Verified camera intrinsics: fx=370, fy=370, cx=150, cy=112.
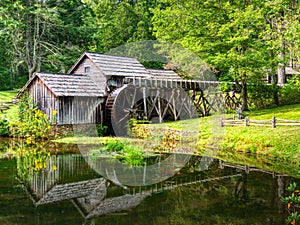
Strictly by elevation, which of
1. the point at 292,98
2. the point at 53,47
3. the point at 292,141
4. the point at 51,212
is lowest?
the point at 51,212

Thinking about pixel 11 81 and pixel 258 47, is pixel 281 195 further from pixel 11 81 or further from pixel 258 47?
pixel 11 81

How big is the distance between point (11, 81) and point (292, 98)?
28.9 m

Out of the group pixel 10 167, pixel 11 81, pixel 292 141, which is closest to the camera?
pixel 10 167

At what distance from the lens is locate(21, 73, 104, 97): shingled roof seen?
71.9ft

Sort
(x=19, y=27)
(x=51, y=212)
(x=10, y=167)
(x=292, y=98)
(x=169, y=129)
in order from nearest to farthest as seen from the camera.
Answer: (x=51, y=212), (x=10, y=167), (x=169, y=129), (x=292, y=98), (x=19, y=27)

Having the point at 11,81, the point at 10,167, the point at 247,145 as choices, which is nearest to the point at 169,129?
the point at 247,145

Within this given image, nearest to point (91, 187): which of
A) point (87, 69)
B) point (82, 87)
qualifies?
point (82, 87)

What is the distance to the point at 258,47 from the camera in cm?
2300

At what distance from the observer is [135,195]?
9852 millimetres

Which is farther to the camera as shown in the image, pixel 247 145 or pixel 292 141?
pixel 247 145

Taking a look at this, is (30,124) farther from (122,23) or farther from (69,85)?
(122,23)

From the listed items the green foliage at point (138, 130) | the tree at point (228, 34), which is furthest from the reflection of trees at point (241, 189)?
the tree at point (228, 34)

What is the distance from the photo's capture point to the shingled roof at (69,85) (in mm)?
21906

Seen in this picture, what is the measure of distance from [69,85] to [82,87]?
0.84 m
